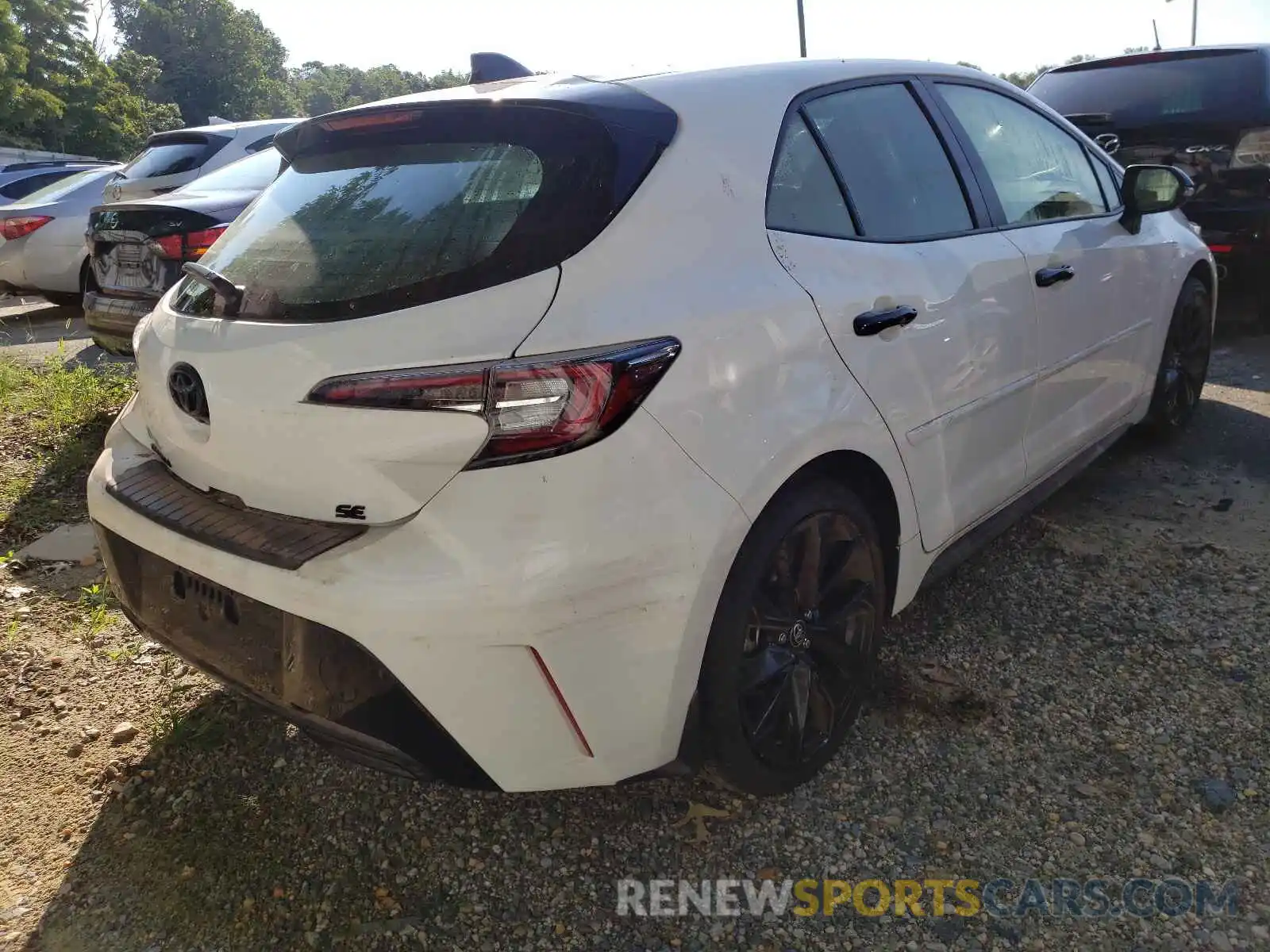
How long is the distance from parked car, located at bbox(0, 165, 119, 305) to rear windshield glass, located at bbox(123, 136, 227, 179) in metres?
1.39

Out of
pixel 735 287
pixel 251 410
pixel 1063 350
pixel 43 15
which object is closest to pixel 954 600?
pixel 1063 350

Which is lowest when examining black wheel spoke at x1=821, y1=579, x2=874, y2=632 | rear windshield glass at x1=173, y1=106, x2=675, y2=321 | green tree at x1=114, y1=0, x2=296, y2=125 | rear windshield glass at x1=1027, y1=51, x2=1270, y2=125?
black wheel spoke at x1=821, y1=579, x2=874, y2=632

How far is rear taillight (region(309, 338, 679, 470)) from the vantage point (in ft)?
5.42

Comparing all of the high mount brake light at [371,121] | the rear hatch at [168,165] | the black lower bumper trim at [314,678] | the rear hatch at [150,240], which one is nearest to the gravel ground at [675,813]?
the black lower bumper trim at [314,678]

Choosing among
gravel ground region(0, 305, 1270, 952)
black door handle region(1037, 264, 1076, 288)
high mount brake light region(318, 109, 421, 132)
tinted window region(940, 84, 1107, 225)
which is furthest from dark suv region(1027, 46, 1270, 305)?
high mount brake light region(318, 109, 421, 132)

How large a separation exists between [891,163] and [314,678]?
1.88 metres

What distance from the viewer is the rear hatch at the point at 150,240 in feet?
15.5

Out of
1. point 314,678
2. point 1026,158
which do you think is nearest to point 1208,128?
point 1026,158

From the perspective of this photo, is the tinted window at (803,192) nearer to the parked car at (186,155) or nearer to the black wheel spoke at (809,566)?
the black wheel spoke at (809,566)

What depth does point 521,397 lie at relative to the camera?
1.65m

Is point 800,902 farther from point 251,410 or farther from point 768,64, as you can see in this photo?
point 768,64

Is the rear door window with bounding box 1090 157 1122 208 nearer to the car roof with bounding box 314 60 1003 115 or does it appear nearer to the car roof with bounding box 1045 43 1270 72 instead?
the car roof with bounding box 314 60 1003 115

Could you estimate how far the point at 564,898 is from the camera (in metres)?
2.04

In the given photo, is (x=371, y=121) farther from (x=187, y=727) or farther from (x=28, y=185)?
(x=28, y=185)
